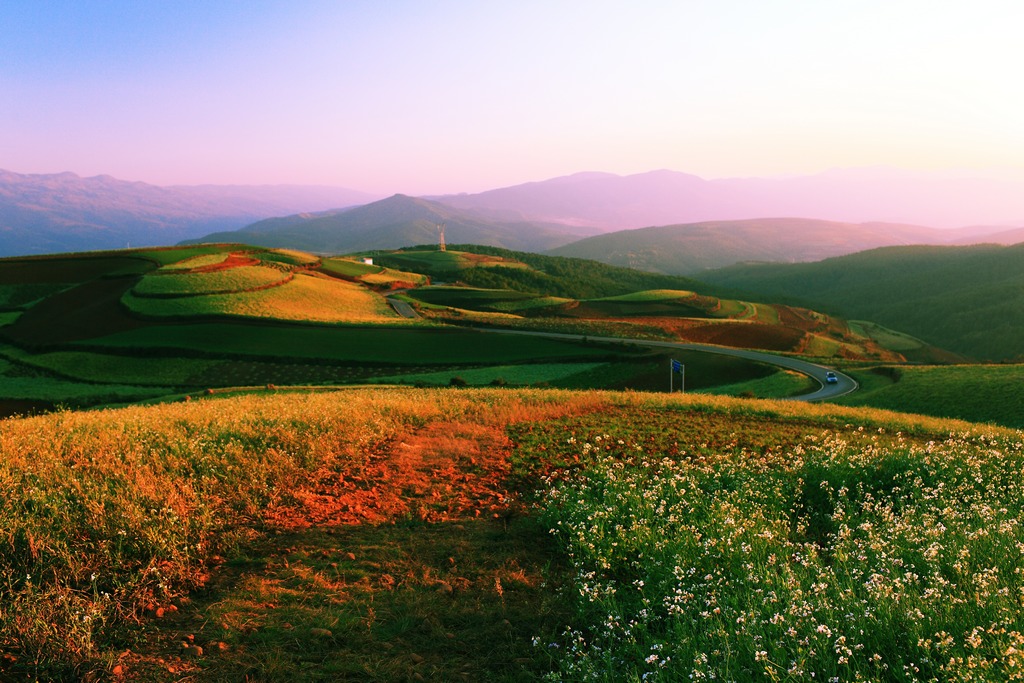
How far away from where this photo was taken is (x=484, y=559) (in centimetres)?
891

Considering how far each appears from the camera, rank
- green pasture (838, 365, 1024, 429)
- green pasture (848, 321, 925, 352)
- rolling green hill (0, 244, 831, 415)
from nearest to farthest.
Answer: green pasture (838, 365, 1024, 429) < rolling green hill (0, 244, 831, 415) < green pasture (848, 321, 925, 352)

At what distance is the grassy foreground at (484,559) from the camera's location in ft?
19.2

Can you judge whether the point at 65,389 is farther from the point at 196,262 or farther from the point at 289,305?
the point at 196,262

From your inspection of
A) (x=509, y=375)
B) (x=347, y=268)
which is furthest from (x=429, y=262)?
(x=509, y=375)

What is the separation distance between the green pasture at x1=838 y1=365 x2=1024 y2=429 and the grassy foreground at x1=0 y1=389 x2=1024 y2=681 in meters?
20.5

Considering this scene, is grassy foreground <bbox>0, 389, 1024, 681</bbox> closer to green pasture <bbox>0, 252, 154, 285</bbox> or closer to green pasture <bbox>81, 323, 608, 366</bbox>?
green pasture <bbox>81, 323, 608, 366</bbox>

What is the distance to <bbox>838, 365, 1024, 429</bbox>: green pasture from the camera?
3025 centimetres

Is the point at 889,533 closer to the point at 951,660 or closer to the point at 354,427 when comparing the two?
the point at 951,660

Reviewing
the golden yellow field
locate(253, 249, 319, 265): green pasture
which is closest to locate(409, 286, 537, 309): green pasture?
the golden yellow field

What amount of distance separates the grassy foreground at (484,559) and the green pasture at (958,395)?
67.1 ft

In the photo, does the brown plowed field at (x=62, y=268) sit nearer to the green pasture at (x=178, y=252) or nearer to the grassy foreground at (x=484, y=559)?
the green pasture at (x=178, y=252)

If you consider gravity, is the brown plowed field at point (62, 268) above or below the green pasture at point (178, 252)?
below

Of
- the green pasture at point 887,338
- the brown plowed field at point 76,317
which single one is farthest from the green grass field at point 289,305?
the green pasture at point 887,338

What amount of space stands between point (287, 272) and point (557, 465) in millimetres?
85620
